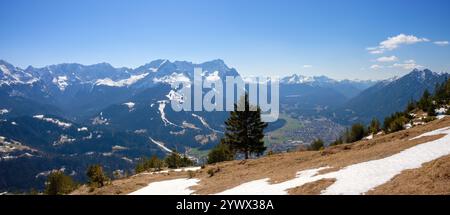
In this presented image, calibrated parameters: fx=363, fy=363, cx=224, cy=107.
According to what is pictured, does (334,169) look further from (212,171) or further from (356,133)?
(356,133)

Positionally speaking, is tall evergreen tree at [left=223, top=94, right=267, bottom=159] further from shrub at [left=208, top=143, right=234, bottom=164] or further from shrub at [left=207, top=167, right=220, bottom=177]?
shrub at [left=207, top=167, right=220, bottom=177]

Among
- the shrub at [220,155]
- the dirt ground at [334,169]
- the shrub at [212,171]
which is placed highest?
the dirt ground at [334,169]

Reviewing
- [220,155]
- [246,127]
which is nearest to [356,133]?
[220,155]

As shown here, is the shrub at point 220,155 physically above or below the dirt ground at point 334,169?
below

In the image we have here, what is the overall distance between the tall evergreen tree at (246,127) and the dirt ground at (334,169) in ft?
78.2

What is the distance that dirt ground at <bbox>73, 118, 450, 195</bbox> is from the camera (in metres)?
19.5

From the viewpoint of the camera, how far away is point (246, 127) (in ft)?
239

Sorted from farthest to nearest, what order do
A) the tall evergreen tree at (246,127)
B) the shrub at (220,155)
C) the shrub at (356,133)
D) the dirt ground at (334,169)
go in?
the shrub at (356,133) < the shrub at (220,155) < the tall evergreen tree at (246,127) < the dirt ground at (334,169)

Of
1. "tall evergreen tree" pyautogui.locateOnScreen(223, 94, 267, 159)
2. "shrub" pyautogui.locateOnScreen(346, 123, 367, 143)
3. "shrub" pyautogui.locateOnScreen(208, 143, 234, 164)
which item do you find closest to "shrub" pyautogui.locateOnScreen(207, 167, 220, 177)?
"tall evergreen tree" pyautogui.locateOnScreen(223, 94, 267, 159)

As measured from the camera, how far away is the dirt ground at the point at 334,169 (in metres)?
19.5

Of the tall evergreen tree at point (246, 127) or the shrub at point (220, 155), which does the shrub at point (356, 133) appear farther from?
the tall evergreen tree at point (246, 127)

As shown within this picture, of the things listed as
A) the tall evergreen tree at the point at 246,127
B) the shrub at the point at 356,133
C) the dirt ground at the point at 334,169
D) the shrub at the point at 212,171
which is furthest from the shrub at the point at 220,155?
the shrub at the point at 356,133
